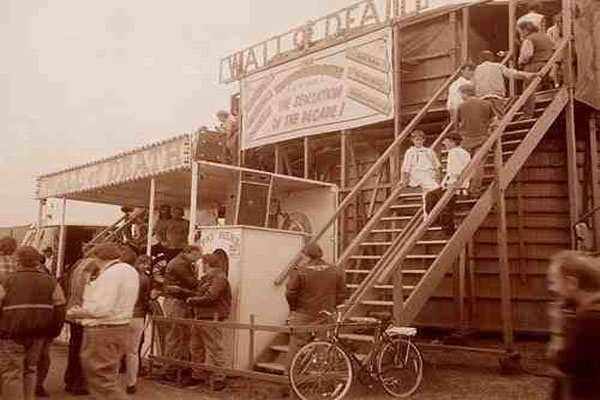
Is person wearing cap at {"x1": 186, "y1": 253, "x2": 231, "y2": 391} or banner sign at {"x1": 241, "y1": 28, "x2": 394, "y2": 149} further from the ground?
banner sign at {"x1": 241, "y1": 28, "x2": 394, "y2": 149}

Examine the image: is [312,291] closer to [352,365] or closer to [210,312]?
[352,365]

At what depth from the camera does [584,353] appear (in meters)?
3.94

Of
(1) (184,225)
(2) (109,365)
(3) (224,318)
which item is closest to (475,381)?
(3) (224,318)

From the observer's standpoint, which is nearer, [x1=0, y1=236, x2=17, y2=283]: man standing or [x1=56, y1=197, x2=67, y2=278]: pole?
[x1=0, y1=236, x2=17, y2=283]: man standing

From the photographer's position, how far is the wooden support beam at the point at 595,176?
40.9ft

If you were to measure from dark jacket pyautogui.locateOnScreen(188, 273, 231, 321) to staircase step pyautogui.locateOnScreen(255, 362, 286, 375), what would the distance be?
0.87m

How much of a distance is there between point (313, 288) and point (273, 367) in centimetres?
135

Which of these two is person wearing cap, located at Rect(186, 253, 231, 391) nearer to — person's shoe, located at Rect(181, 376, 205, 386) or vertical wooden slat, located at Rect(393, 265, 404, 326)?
person's shoe, located at Rect(181, 376, 205, 386)

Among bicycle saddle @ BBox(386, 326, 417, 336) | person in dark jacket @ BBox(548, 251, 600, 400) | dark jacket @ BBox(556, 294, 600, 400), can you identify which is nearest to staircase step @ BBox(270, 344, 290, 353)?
bicycle saddle @ BBox(386, 326, 417, 336)

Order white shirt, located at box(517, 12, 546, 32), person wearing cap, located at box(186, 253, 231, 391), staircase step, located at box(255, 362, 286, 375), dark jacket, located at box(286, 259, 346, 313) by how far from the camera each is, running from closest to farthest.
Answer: dark jacket, located at box(286, 259, 346, 313) < staircase step, located at box(255, 362, 286, 375) < person wearing cap, located at box(186, 253, 231, 391) < white shirt, located at box(517, 12, 546, 32)

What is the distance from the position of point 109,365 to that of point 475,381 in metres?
5.56

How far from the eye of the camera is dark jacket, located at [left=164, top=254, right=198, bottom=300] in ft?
32.2

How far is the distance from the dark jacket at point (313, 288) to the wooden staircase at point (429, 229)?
13.0 inches

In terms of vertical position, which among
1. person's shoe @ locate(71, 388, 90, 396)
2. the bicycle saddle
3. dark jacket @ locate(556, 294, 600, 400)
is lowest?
person's shoe @ locate(71, 388, 90, 396)
